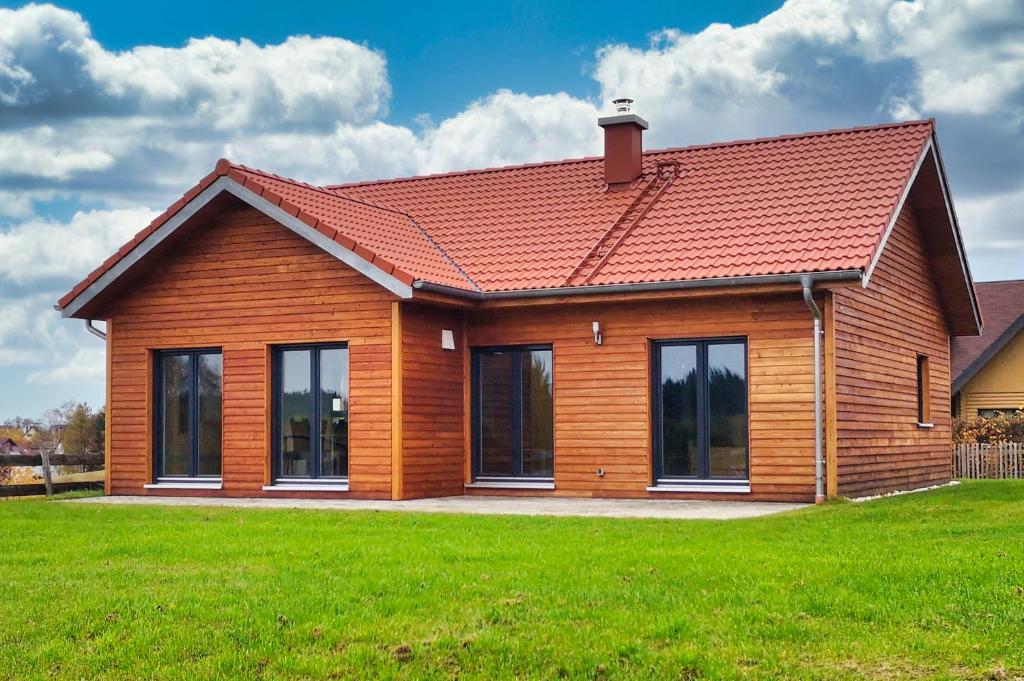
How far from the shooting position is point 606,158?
2098 cm

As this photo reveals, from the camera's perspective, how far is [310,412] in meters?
18.0

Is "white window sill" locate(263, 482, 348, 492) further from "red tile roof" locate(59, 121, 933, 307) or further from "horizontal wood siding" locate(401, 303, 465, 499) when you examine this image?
"red tile roof" locate(59, 121, 933, 307)

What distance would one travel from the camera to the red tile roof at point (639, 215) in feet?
56.3

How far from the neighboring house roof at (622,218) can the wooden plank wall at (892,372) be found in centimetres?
104

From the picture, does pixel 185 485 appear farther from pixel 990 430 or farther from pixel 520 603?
pixel 990 430

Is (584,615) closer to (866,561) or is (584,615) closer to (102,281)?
(866,561)

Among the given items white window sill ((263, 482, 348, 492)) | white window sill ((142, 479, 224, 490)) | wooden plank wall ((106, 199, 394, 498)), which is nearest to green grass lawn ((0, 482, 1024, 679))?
wooden plank wall ((106, 199, 394, 498))

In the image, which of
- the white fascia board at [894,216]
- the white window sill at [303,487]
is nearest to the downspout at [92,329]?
the white window sill at [303,487]

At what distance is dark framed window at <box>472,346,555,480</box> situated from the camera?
18.2m

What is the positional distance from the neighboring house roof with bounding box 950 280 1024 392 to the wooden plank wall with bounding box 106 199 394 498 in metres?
18.8

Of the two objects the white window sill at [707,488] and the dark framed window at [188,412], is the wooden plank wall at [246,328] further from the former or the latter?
the white window sill at [707,488]

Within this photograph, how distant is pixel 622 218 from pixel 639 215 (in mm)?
291

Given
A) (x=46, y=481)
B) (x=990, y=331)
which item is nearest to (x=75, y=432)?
(x=46, y=481)

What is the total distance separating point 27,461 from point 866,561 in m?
14.6
